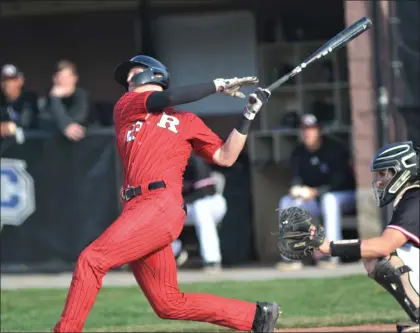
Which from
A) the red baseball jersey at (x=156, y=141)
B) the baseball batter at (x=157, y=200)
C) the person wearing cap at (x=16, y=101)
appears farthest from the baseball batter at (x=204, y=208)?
the red baseball jersey at (x=156, y=141)

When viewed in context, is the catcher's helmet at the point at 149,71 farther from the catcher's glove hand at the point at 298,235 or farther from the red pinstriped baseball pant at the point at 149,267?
the catcher's glove hand at the point at 298,235

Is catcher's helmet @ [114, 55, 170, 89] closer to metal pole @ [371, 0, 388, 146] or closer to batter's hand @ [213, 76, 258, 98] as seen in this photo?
batter's hand @ [213, 76, 258, 98]

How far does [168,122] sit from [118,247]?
31.8 inches

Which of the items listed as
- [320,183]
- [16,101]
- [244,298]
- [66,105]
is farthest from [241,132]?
[16,101]

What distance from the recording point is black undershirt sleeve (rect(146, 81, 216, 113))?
216 inches

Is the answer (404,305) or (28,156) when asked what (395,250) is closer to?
(404,305)

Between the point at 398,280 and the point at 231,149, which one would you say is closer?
the point at 231,149

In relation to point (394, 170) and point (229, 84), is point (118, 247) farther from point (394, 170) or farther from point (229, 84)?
point (394, 170)

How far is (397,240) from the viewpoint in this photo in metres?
5.78

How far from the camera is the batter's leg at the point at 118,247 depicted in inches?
205

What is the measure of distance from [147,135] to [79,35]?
27.1 feet

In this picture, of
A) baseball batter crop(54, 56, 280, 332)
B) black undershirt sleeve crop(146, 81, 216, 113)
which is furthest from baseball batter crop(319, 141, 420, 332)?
black undershirt sleeve crop(146, 81, 216, 113)

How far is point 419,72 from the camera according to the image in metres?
10.3

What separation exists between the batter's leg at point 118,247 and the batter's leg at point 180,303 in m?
0.16
